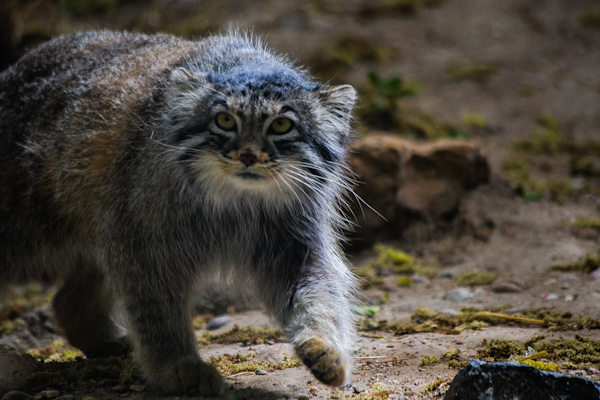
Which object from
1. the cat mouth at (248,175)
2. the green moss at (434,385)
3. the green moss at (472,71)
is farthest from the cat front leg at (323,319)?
the green moss at (472,71)

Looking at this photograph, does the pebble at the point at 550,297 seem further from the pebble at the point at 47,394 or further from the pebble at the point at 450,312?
the pebble at the point at 47,394

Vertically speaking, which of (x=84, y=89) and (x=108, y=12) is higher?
(x=108, y=12)

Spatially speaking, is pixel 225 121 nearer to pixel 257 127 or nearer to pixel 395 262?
pixel 257 127

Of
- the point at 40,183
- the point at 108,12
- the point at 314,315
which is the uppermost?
the point at 108,12

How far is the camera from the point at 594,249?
5.61 meters

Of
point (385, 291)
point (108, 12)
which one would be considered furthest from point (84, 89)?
point (108, 12)

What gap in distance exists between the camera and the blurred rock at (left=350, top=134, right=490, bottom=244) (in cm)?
654

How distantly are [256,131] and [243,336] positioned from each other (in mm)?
1946

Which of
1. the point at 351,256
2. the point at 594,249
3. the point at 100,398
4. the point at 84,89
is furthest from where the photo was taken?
the point at 351,256

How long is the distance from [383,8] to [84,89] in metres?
7.70

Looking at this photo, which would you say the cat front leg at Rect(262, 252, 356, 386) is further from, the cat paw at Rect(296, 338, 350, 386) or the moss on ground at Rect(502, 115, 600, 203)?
the moss on ground at Rect(502, 115, 600, 203)

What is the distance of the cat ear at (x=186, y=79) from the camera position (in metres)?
3.62

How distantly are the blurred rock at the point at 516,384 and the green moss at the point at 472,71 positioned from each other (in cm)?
676

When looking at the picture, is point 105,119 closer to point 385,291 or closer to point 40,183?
point 40,183
